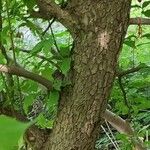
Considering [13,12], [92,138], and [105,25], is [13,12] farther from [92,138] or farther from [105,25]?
[92,138]

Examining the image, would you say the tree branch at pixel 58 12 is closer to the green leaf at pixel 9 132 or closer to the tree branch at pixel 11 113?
the tree branch at pixel 11 113

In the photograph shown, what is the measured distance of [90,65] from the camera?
950 mm

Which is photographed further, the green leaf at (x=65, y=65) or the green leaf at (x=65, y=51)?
the green leaf at (x=65, y=51)

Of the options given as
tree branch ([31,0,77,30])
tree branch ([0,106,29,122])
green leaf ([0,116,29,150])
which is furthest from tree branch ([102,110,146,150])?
green leaf ([0,116,29,150])

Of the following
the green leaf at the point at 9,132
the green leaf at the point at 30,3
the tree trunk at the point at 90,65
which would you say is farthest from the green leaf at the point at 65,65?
the green leaf at the point at 9,132

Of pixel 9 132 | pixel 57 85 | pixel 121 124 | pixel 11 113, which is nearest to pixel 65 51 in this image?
pixel 57 85

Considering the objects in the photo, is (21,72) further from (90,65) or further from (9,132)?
(9,132)

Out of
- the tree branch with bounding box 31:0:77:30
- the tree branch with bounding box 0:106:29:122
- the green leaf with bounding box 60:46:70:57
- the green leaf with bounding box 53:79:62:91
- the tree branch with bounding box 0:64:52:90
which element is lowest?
the tree branch with bounding box 0:106:29:122

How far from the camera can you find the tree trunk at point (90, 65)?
0.94m

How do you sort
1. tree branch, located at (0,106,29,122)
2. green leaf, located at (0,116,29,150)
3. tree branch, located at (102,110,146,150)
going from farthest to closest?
tree branch, located at (102,110,146,150) < tree branch, located at (0,106,29,122) < green leaf, located at (0,116,29,150)

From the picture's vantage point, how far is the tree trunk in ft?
3.10

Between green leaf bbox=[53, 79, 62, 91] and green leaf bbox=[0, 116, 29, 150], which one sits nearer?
green leaf bbox=[0, 116, 29, 150]

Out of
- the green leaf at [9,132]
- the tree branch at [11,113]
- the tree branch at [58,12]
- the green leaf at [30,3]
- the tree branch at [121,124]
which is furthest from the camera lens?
the tree branch at [121,124]

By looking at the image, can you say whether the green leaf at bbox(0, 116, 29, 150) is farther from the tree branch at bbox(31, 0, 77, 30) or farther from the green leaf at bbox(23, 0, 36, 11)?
the green leaf at bbox(23, 0, 36, 11)
